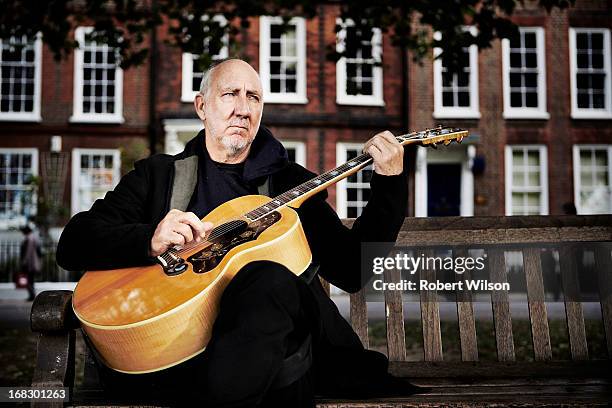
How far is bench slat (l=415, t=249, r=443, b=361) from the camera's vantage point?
3.03 meters

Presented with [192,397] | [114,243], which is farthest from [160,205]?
[192,397]

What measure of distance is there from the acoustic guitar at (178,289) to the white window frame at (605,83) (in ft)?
60.0

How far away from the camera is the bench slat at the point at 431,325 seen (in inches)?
119

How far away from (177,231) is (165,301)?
10.1 inches

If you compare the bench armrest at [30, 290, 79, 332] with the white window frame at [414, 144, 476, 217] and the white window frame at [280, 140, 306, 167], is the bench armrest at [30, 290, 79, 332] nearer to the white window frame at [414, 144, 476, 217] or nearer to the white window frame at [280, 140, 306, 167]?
the white window frame at [414, 144, 476, 217]

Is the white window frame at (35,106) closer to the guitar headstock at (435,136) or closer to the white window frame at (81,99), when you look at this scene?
the white window frame at (81,99)

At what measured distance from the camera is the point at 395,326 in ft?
10.0

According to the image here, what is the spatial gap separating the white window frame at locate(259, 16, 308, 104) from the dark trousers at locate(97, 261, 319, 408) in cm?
1679

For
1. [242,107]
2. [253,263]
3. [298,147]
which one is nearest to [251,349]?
[253,263]

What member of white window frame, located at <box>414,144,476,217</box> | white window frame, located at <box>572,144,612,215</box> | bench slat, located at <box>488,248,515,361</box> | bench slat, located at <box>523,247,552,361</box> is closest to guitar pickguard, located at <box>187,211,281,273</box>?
bench slat, located at <box>488,248,515,361</box>

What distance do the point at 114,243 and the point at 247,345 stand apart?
0.73m

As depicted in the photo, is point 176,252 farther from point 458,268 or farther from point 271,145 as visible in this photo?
point 458,268

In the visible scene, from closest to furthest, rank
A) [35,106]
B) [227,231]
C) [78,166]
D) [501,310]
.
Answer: [227,231], [501,310], [78,166], [35,106]

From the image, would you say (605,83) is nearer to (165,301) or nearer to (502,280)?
(502,280)
